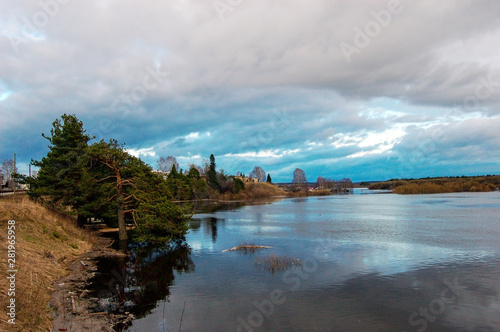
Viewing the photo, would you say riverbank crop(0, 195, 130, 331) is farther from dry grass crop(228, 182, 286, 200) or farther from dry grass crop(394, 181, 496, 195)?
dry grass crop(394, 181, 496, 195)

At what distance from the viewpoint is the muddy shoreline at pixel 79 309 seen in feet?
42.5

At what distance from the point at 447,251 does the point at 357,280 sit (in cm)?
1181

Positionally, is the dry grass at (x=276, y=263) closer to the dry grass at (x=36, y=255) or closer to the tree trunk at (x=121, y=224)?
the dry grass at (x=36, y=255)

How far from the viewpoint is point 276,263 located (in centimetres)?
2314

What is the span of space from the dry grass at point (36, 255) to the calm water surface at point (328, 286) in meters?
3.63

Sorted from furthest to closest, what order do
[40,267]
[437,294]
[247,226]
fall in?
[247,226]
[40,267]
[437,294]

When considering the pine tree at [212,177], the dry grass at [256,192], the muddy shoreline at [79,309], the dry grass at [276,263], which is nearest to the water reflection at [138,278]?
the muddy shoreline at [79,309]

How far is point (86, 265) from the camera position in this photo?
73.2ft

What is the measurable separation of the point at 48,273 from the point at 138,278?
476cm

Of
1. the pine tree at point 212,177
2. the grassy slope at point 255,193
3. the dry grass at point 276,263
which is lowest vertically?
the dry grass at point 276,263

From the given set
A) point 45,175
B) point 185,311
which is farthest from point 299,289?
point 45,175

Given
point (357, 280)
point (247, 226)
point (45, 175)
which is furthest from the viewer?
point (247, 226)

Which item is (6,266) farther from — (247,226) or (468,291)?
(247,226)

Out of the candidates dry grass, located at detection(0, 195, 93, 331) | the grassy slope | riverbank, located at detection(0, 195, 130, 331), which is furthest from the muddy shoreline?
the grassy slope
